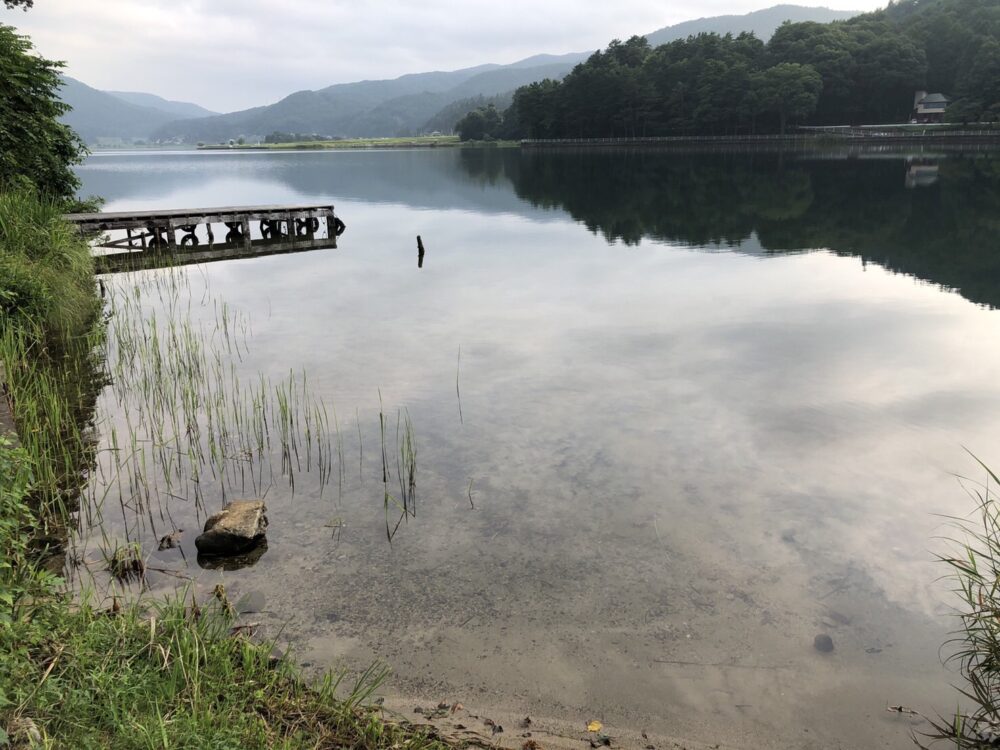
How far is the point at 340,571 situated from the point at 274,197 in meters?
56.3

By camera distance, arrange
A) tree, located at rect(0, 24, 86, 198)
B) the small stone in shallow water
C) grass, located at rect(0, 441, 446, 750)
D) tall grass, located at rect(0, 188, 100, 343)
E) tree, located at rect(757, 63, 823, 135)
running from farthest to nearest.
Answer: tree, located at rect(757, 63, 823, 135) < tree, located at rect(0, 24, 86, 198) < tall grass, located at rect(0, 188, 100, 343) < the small stone in shallow water < grass, located at rect(0, 441, 446, 750)

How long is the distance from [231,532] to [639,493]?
491 cm

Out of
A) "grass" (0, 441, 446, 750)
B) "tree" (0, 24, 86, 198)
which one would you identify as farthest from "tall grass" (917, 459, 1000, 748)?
"tree" (0, 24, 86, 198)

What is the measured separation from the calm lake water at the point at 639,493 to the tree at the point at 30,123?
299 inches

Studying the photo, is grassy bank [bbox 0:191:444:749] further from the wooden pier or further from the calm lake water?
the wooden pier

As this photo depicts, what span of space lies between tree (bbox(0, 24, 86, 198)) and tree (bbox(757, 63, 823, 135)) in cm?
11726

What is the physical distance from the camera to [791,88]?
382 ft

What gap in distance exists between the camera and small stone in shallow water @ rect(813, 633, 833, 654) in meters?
6.13

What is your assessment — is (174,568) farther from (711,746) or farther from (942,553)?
(942,553)

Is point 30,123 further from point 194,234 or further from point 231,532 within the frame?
point 231,532

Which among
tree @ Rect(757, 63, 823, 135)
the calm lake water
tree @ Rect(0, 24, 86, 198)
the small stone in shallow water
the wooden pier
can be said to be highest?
tree @ Rect(757, 63, 823, 135)

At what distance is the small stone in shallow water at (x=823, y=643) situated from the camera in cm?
613

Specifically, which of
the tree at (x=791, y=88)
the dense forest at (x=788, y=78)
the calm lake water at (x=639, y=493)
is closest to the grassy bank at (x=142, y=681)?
the calm lake water at (x=639, y=493)

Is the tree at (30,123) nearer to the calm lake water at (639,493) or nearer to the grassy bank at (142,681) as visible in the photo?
the calm lake water at (639,493)
